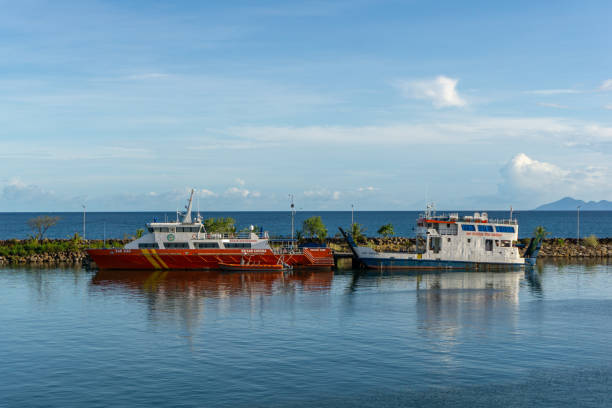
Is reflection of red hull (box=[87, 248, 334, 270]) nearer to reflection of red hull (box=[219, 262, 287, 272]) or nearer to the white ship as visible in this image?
reflection of red hull (box=[219, 262, 287, 272])

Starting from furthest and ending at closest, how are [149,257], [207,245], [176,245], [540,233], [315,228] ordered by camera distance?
[315,228] < [540,233] < [207,245] < [176,245] < [149,257]

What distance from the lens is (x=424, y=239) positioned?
77875 millimetres

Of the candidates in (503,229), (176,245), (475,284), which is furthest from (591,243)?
(176,245)

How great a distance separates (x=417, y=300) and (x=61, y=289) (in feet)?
119

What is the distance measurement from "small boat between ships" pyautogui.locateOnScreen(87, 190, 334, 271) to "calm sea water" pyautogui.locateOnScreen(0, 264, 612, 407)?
14.0 meters

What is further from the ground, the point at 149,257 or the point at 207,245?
the point at 207,245

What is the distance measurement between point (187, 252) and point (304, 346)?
143 ft

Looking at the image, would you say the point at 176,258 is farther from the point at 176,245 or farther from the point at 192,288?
the point at 192,288

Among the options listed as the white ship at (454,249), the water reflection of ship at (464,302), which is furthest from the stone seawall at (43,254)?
the water reflection of ship at (464,302)

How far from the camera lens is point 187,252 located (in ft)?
244

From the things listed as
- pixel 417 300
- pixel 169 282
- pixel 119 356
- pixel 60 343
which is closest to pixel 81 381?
pixel 119 356

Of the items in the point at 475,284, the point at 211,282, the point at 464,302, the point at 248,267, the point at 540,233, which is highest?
the point at 540,233

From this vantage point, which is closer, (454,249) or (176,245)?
(176,245)

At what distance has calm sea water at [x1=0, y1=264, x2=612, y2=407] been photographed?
83.5ft
